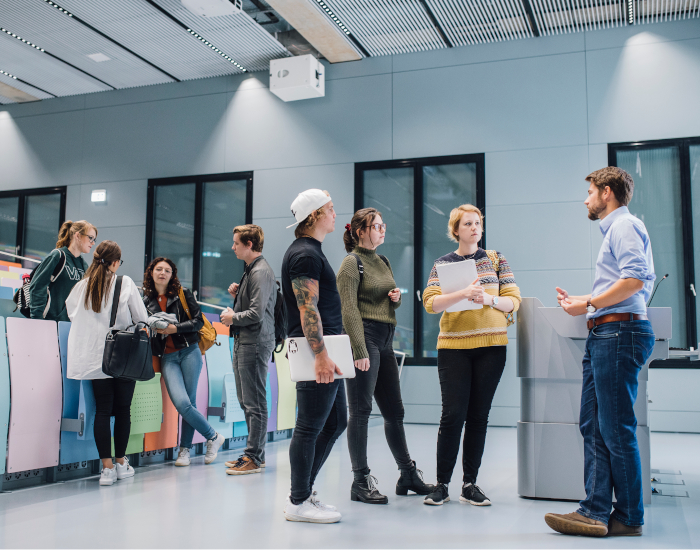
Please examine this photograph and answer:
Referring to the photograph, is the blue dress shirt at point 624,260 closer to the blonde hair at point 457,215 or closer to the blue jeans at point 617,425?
the blue jeans at point 617,425

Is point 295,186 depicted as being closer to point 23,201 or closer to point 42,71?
point 42,71

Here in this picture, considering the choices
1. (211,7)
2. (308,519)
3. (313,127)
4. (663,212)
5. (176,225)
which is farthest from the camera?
(176,225)

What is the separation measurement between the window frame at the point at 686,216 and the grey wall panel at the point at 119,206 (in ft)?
19.7

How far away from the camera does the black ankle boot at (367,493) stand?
290cm

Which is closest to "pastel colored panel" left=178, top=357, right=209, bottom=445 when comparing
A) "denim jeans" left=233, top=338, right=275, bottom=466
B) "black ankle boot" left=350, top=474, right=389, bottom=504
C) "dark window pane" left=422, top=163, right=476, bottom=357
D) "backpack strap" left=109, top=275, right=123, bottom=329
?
"denim jeans" left=233, top=338, right=275, bottom=466

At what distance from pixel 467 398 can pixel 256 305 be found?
1.47 meters

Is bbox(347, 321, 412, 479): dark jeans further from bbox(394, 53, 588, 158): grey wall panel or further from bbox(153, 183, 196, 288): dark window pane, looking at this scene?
bbox(153, 183, 196, 288): dark window pane

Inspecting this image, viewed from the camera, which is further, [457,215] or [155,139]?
[155,139]

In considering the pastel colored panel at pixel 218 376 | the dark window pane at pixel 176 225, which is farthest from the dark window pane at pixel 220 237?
the pastel colored panel at pixel 218 376

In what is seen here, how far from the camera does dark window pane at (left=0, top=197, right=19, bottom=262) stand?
31.1ft

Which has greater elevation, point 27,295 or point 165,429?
point 27,295

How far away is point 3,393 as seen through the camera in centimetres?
309

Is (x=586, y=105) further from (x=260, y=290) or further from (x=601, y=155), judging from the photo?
(x=260, y=290)

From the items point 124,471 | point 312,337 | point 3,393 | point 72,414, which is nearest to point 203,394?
point 124,471
